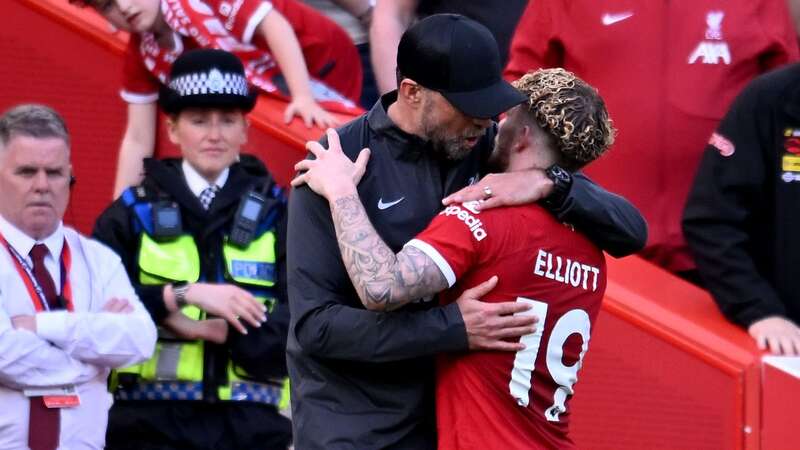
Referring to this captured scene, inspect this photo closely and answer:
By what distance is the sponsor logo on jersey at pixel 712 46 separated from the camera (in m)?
6.09

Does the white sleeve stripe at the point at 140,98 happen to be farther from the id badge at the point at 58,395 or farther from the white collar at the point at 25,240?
the id badge at the point at 58,395

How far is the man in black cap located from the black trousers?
1059 millimetres

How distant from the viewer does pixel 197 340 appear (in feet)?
17.7

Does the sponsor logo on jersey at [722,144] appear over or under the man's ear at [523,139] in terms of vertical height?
over

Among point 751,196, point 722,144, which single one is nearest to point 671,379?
point 751,196

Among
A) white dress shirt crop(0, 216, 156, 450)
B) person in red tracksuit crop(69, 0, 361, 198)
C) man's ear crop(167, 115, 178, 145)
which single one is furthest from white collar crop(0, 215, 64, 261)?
person in red tracksuit crop(69, 0, 361, 198)

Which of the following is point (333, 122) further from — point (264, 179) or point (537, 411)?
point (537, 411)

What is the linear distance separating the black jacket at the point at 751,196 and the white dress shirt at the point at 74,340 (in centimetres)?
195

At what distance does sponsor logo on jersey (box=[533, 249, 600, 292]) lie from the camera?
13.6 feet

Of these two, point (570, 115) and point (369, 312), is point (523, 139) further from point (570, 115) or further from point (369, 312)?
point (369, 312)

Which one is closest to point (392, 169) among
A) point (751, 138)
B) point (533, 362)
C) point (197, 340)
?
point (533, 362)

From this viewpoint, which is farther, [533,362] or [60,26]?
[60,26]

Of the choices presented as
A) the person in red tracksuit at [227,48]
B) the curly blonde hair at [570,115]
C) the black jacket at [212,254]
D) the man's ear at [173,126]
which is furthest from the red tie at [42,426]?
the curly blonde hair at [570,115]

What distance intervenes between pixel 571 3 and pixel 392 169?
6.86 feet
